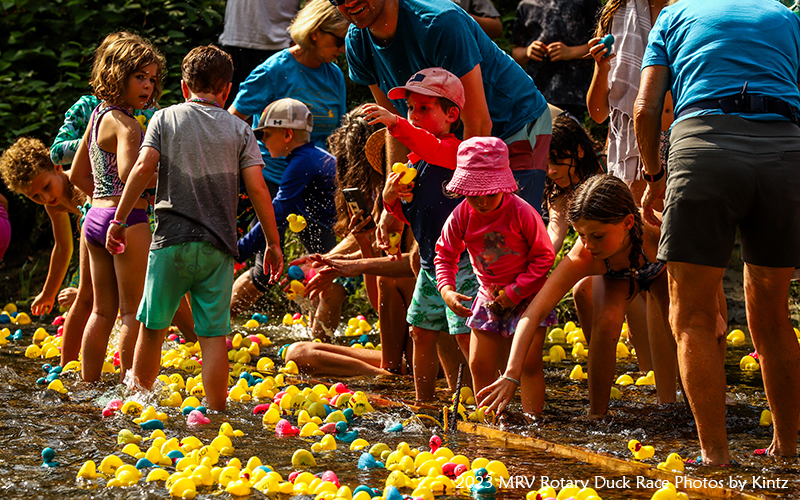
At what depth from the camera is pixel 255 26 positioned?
763cm

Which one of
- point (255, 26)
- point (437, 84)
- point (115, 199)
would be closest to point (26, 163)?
point (115, 199)

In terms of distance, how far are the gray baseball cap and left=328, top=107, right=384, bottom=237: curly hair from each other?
23.6 inches

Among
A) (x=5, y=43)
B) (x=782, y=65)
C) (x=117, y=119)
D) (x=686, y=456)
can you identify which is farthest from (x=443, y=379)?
(x=5, y=43)

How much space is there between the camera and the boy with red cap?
3.90 m

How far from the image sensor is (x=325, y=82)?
6766mm

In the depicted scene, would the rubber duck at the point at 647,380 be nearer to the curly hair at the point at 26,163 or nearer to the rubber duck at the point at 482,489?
the rubber duck at the point at 482,489

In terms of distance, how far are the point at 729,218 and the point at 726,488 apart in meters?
0.93

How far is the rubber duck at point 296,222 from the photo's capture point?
6064 millimetres

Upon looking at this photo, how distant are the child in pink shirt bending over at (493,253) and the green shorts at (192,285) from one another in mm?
1085

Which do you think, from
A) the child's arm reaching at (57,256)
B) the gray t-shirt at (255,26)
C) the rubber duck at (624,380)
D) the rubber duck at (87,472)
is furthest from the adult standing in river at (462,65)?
the gray t-shirt at (255,26)

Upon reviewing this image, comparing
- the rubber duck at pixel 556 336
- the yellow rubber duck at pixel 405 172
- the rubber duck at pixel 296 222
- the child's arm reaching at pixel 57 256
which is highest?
the yellow rubber duck at pixel 405 172

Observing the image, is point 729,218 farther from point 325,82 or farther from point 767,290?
point 325,82

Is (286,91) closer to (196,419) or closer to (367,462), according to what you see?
(196,419)

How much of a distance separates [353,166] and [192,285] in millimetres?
1524
